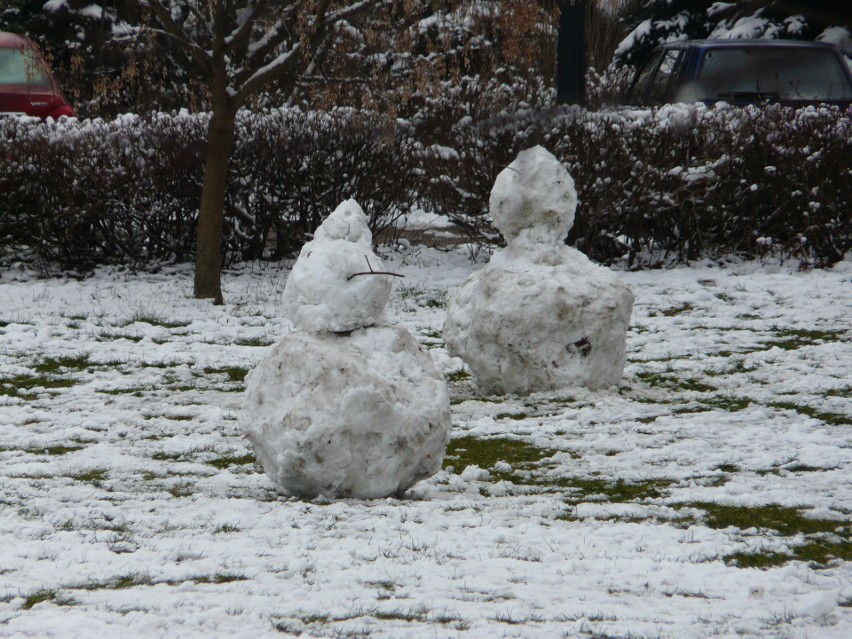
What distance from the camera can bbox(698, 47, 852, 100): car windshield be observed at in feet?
4.03

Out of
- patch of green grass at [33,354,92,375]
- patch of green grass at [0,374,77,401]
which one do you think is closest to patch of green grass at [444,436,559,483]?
patch of green grass at [0,374,77,401]

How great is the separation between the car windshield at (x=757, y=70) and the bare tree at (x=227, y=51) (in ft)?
25.8

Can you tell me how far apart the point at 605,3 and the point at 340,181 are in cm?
978

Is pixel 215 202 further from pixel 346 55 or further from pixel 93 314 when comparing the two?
pixel 346 55

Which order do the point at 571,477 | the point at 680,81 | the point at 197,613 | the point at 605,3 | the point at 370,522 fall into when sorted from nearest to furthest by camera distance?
the point at 680,81
the point at 605,3
the point at 197,613
the point at 370,522
the point at 571,477

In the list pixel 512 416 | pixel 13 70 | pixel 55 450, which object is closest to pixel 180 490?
pixel 55 450

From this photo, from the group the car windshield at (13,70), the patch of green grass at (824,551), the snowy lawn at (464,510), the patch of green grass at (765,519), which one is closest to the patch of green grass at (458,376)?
the snowy lawn at (464,510)

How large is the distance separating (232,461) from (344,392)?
119 cm

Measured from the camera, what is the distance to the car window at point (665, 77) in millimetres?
1715

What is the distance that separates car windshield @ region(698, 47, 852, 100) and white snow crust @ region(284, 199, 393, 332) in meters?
3.40

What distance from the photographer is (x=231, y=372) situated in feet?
24.9

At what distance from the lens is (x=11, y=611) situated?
331cm

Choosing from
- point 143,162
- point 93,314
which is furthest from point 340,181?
point 93,314

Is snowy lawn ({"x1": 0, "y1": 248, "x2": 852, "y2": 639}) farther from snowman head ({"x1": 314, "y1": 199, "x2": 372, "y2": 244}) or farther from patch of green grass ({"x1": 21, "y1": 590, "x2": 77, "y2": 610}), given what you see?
snowman head ({"x1": 314, "y1": 199, "x2": 372, "y2": 244})
